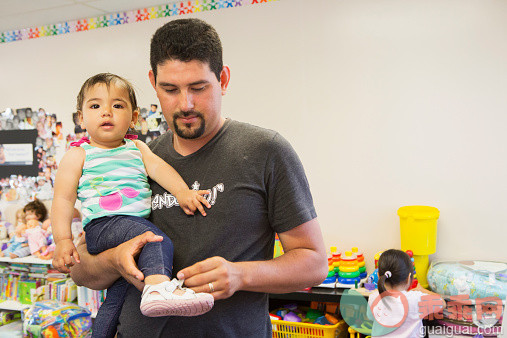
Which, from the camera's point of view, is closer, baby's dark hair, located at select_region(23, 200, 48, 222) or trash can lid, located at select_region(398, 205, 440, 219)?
trash can lid, located at select_region(398, 205, 440, 219)

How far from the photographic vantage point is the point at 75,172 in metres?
1.68

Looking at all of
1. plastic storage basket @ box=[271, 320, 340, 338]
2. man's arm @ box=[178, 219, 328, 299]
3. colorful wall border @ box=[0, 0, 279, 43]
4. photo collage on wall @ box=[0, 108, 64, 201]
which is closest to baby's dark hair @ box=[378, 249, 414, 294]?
plastic storage basket @ box=[271, 320, 340, 338]

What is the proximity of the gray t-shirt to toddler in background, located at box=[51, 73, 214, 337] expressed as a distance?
0.05 metres

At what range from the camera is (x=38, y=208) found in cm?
482

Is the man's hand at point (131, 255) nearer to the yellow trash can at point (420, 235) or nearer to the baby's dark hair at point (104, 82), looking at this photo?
the baby's dark hair at point (104, 82)

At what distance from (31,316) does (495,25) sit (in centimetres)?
423

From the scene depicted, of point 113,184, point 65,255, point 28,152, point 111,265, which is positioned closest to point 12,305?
point 28,152

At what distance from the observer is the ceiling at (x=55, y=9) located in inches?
165

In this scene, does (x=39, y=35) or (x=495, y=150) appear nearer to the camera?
(x=495, y=150)

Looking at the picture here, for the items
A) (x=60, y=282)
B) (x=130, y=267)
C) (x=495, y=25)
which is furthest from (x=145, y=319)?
(x=60, y=282)

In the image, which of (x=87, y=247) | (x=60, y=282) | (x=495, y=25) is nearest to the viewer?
(x=87, y=247)

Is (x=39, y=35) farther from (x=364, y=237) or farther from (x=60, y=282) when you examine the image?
(x=364, y=237)

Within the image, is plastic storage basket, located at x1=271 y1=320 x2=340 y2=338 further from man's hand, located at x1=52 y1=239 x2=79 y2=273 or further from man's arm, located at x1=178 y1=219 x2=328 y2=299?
man's hand, located at x1=52 y1=239 x2=79 y2=273

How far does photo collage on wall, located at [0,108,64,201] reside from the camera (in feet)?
16.1
